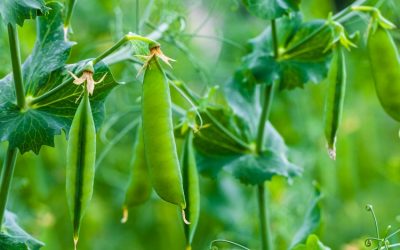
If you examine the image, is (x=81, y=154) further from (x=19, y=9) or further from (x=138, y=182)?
(x=138, y=182)

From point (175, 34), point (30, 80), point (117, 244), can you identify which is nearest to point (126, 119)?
point (117, 244)

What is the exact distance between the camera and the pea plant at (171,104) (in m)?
0.75

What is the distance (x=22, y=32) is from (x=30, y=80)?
1.11m

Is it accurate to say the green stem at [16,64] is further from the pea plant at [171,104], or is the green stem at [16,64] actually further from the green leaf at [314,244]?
the green leaf at [314,244]

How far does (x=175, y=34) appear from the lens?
1184mm

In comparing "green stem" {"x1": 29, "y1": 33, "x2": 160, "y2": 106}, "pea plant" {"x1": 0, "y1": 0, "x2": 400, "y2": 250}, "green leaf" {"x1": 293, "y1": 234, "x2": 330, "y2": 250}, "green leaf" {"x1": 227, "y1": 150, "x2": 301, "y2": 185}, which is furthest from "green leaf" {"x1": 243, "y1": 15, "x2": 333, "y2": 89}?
"green stem" {"x1": 29, "y1": 33, "x2": 160, "y2": 106}

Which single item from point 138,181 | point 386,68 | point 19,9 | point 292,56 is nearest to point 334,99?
point 386,68

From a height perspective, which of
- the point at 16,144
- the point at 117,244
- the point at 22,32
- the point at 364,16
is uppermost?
the point at 22,32

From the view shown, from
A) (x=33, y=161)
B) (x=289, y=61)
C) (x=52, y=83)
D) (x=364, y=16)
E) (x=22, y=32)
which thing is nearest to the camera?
(x=52, y=83)

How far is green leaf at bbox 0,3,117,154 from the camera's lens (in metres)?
0.85

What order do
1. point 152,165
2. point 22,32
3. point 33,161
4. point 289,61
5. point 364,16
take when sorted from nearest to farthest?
point 152,165
point 364,16
point 289,61
point 33,161
point 22,32

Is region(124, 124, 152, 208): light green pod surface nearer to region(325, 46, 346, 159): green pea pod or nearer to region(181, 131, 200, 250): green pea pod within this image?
region(181, 131, 200, 250): green pea pod

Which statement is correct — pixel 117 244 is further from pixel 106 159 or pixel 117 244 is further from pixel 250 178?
pixel 250 178

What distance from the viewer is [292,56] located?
110cm
